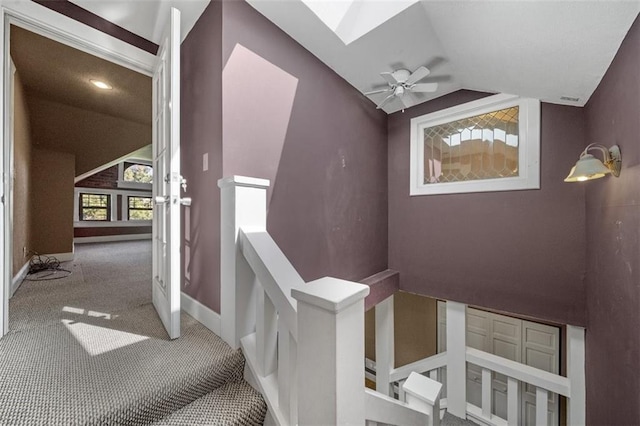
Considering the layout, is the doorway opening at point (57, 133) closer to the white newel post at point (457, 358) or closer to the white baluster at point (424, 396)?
the white baluster at point (424, 396)

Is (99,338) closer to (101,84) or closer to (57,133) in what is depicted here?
(101,84)

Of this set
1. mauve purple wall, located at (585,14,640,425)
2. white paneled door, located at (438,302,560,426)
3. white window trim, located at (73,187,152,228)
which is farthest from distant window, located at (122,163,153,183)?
mauve purple wall, located at (585,14,640,425)

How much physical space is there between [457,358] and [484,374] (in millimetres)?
377

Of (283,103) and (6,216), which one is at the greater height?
(283,103)

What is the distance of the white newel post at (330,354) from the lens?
70 centimetres

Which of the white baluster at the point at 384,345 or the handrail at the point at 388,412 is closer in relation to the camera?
the handrail at the point at 388,412

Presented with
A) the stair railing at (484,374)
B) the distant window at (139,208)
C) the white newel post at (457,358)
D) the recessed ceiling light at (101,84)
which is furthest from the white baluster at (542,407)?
the distant window at (139,208)

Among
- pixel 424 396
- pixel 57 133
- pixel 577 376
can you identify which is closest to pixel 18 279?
pixel 57 133

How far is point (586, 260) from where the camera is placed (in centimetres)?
238

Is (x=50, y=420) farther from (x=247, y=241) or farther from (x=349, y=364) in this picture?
(x=349, y=364)

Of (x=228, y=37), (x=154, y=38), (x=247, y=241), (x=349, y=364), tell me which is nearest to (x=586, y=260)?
(x=349, y=364)

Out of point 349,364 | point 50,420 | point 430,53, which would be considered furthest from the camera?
point 430,53

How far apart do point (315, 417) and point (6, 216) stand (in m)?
1.99

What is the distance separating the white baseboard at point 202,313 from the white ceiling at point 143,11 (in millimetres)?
2056
